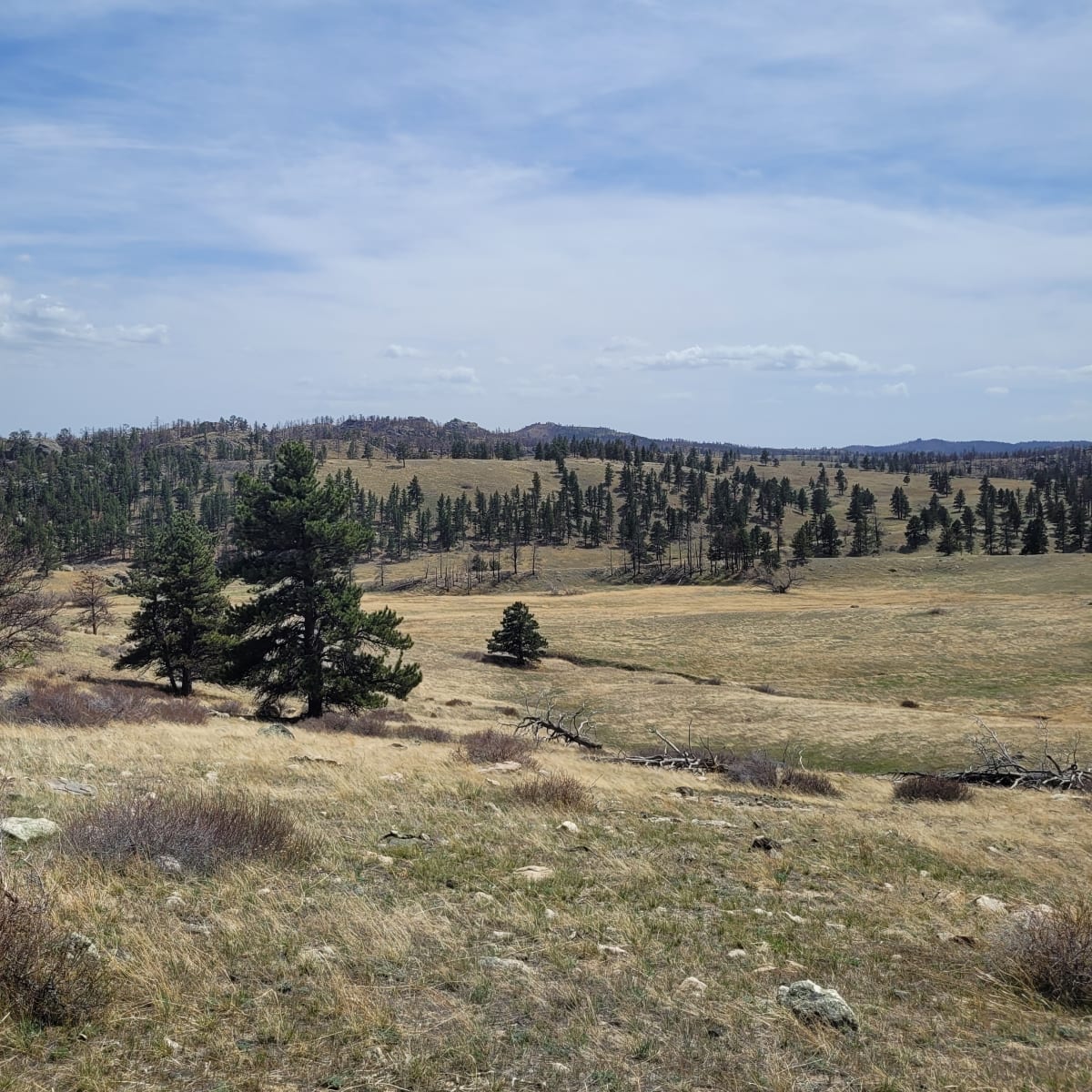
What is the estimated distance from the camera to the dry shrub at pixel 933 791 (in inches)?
746

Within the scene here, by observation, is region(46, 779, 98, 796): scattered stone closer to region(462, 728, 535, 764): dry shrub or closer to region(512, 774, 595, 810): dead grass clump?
region(512, 774, 595, 810): dead grass clump

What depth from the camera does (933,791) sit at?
63.5 feet

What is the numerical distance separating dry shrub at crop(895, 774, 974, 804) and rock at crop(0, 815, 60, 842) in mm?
17791

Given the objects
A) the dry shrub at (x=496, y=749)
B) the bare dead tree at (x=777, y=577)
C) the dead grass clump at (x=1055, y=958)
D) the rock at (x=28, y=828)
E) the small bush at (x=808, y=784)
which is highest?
the rock at (x=28, y=828)

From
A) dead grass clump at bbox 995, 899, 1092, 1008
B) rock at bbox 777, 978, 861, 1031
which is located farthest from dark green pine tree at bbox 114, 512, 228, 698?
dead grass clump at bbox 995, 899, 1092, 1008

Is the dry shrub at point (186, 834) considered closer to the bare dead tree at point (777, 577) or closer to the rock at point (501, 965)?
the rock at point (501, 965)

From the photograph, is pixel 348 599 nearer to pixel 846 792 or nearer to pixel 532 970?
pixel 846 792

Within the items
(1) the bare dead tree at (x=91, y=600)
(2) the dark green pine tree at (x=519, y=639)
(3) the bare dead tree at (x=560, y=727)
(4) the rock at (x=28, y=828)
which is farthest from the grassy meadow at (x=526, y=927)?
(1) the bare dead tree at (x=91, y=600)

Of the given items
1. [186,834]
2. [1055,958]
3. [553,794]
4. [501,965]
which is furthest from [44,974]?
[553,794]

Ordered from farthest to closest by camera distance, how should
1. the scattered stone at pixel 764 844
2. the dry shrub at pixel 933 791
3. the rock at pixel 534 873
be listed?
the dry shrub at pixel 933 791 < the scattered stone at pixel 764 844 < the rock at pixel 534 873

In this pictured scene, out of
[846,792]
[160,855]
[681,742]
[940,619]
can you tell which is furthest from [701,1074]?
[940,619]

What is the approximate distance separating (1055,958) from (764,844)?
4890 millimetres

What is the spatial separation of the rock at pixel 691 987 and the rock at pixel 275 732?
15.0m

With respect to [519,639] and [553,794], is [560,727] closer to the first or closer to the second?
[553,794]
